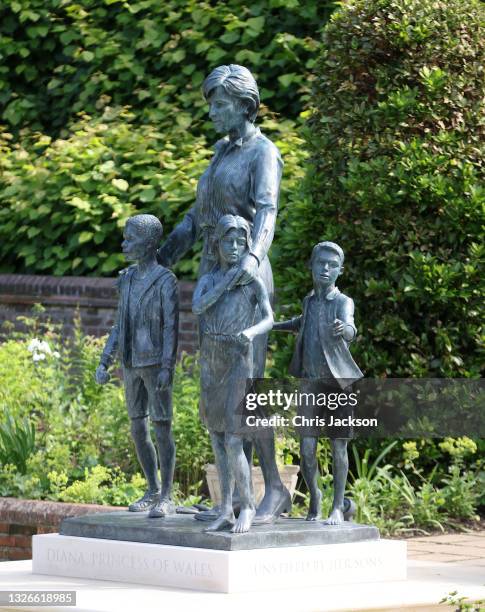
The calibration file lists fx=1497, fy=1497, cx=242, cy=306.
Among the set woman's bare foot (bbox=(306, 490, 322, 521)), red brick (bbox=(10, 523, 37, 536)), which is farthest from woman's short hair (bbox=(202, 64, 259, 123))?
red brick (bbox=(10, 523, 37, 536))

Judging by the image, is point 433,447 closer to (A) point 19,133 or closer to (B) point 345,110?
(B) point 345,110

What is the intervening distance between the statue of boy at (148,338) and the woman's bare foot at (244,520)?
688mm

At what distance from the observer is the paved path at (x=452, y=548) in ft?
29.8

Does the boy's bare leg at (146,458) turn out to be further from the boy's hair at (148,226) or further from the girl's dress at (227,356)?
the boy's hair at (148,226)

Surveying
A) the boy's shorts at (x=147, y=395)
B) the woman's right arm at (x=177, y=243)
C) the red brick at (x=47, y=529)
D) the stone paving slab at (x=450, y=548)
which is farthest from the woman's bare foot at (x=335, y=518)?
the red brick at (x=47, y=529)

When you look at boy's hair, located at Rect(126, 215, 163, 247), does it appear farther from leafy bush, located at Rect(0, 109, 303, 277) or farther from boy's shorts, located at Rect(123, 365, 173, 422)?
leafy bush, located at Rect(0, 109, 303, 277)

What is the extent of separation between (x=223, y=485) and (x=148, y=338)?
35.4 inches

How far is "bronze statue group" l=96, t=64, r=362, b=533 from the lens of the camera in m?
7.48

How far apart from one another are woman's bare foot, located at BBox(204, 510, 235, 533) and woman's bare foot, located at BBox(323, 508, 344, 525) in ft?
1.96

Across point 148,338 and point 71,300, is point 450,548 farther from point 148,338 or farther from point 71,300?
point 71,300

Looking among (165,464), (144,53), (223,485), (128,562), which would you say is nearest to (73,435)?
A: (165,464)

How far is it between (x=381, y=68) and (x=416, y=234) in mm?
1266

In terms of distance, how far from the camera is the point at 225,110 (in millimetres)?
7848

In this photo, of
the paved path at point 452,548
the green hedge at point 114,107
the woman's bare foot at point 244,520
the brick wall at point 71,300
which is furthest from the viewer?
the green hedge at point 114,107
